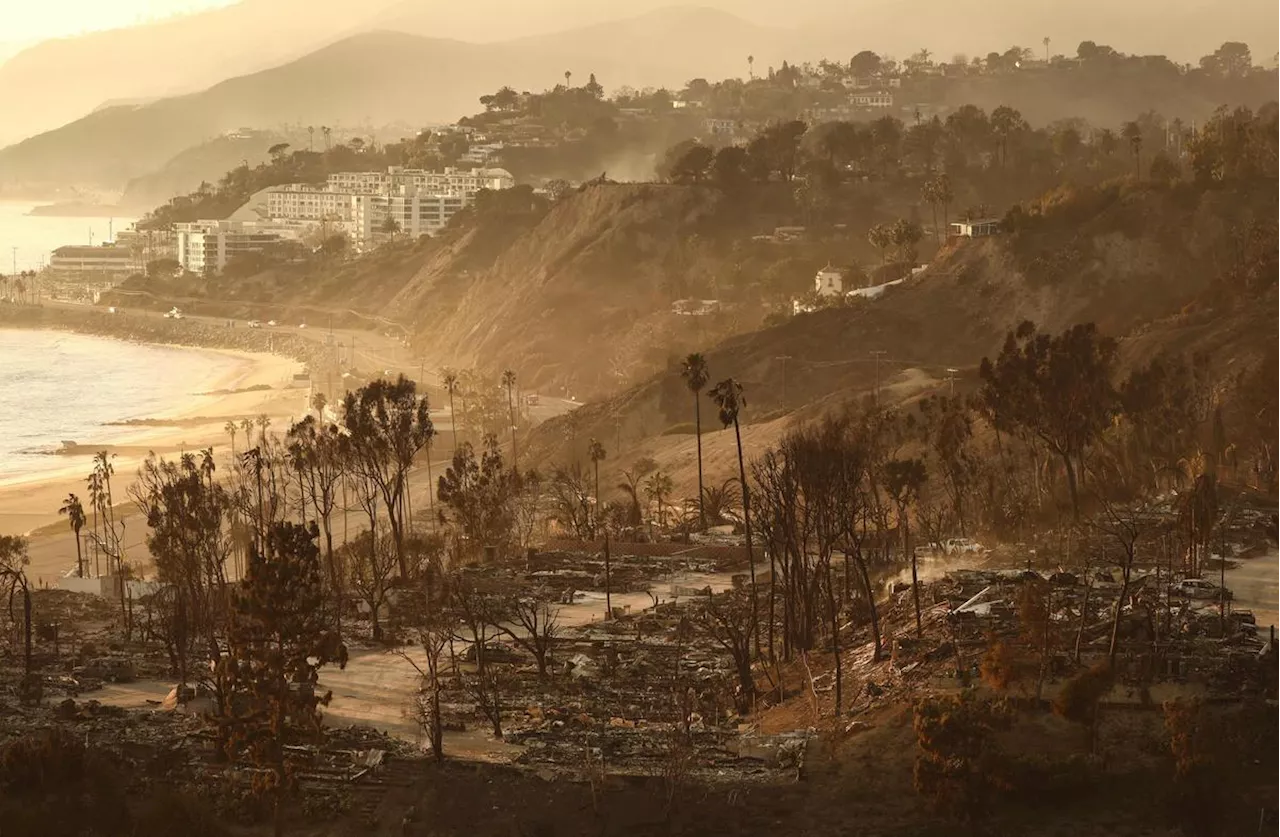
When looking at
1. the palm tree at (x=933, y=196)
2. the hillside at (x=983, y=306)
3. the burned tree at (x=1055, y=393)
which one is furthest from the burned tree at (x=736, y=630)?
the palm tree at (x=933, y=196)

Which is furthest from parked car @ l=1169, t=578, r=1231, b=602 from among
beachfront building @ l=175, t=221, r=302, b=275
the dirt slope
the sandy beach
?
beachfront building @ l=175, t=221, r=302, b=275

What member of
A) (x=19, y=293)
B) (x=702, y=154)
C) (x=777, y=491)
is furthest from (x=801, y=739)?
(x=19, y=293)

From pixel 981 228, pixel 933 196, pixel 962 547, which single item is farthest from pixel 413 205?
pixel 962 547

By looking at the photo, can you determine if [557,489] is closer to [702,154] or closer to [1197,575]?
[1197,575]

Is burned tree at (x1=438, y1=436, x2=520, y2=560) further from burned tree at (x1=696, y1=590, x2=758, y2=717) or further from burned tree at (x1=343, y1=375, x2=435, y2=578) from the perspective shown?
burned tree at (x1=696, y1=590, x2=758, y2=717)

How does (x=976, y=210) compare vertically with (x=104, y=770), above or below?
above

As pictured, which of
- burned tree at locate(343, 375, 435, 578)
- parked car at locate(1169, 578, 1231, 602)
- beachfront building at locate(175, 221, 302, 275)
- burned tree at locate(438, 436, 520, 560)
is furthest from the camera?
beachfront building at locate(175, 221, 302, 275)

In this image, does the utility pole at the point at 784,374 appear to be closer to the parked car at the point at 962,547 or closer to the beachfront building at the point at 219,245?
the parked car at the point at 962,547
